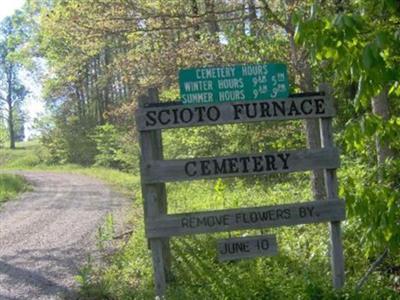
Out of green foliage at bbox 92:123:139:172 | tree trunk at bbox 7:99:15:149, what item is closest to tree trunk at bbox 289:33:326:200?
green foliage at bbox 92:123:139:172

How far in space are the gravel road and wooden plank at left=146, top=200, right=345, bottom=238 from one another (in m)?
2.17

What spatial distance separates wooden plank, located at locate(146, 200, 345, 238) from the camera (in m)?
6.09

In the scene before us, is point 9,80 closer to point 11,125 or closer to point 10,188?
point 11,125

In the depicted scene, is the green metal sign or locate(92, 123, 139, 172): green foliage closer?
the green metal sign

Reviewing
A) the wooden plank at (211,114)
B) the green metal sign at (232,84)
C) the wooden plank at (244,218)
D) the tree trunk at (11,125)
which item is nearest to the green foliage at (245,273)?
the wooden plank at (244,218)

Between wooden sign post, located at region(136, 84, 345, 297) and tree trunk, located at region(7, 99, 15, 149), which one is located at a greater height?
tree trunk, located at region(7, 99, 15, 149)

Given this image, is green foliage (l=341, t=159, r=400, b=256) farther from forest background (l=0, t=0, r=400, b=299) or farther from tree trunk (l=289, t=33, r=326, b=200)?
tree trunk (l=289, t=33, r=326, b=200)

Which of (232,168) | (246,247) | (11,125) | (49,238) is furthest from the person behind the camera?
(11,125)

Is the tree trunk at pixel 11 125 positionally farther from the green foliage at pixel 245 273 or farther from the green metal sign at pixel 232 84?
the green metal sign at pixel 232 84

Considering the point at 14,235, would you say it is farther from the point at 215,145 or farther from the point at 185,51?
the point at 215,145

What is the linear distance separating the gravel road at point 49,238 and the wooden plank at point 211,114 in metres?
2.84

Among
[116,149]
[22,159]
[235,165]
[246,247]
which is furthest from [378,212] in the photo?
[22,159]

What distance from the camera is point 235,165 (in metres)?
6.10

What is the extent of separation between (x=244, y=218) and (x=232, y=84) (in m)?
1.44
